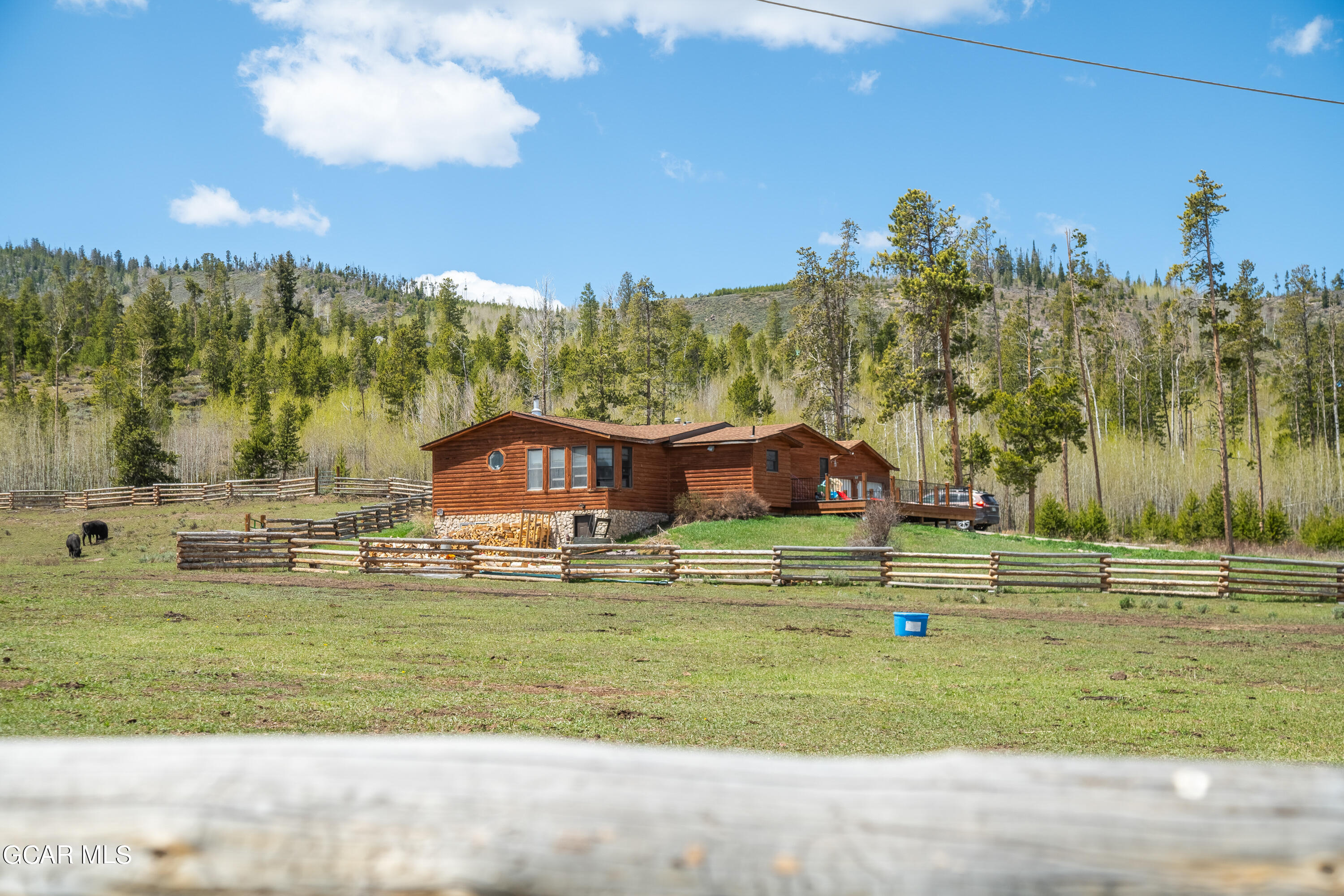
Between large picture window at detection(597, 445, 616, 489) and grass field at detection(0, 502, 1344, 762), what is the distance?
1351cm

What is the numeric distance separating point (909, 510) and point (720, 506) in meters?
9.18

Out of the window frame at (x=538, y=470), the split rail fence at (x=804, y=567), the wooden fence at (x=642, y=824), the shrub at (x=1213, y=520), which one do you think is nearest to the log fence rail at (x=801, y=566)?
the split rail fence at (x=804, y=567)

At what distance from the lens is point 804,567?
26766mm

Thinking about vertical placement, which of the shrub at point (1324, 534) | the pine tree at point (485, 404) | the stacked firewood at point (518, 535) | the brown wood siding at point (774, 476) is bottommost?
the shrub at point (1324, 534)

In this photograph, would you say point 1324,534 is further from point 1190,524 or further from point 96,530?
point 96,530

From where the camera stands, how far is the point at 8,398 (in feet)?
266

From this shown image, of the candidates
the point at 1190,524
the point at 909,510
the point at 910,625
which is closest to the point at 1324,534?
the point at 1190,524

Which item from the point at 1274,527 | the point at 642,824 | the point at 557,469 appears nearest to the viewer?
the point at 642,824

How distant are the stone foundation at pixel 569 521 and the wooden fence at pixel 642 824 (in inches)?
1337

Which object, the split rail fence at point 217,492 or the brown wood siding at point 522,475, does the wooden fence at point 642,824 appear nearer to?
the brown wood siding at point 522,475

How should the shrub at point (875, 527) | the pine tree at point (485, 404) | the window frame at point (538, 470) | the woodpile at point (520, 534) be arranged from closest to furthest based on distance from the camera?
1. the shrub at point (875, 527)
2. the woodpile at point (520, 534)
3. the window frame at point (538, 470)
4. the pine tree at point (485, 404)

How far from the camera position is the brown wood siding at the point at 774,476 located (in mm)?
37219

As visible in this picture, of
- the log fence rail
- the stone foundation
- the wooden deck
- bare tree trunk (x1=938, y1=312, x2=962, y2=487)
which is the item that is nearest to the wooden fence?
the log fence rail

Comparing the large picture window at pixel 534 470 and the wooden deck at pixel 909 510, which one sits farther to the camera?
the wooden deck at pixel 909 510
